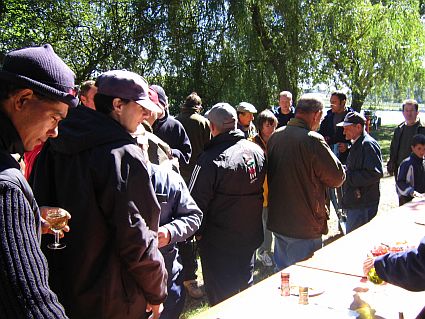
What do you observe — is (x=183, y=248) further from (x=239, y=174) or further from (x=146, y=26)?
(x=146, y=26)

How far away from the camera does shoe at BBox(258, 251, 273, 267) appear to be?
17.0ft

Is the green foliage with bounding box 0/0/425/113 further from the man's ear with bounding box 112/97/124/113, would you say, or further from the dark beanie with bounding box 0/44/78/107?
the dark beanie with bounding box 0/44/78/107

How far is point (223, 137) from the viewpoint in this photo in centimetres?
341

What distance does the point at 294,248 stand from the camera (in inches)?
147

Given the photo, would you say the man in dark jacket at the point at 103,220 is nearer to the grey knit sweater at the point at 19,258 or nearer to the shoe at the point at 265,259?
the grey knit sweater at the point at 19,258

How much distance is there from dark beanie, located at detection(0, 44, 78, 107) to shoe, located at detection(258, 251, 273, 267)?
414cm

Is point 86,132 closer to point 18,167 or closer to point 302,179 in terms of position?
point 18,167

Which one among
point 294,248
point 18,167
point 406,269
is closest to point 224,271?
point 294,248

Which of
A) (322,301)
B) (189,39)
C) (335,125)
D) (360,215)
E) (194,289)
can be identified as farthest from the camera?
(189,39)

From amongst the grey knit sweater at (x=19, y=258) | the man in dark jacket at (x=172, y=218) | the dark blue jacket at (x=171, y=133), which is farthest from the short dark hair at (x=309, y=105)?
the grey knit sweater at (x=19, y=258)

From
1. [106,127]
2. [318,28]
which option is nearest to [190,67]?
[318,28]

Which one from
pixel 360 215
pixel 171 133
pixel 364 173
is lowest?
pixel 360 215

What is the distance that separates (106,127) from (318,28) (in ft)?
31.3

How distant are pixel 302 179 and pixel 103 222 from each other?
2.08 m
